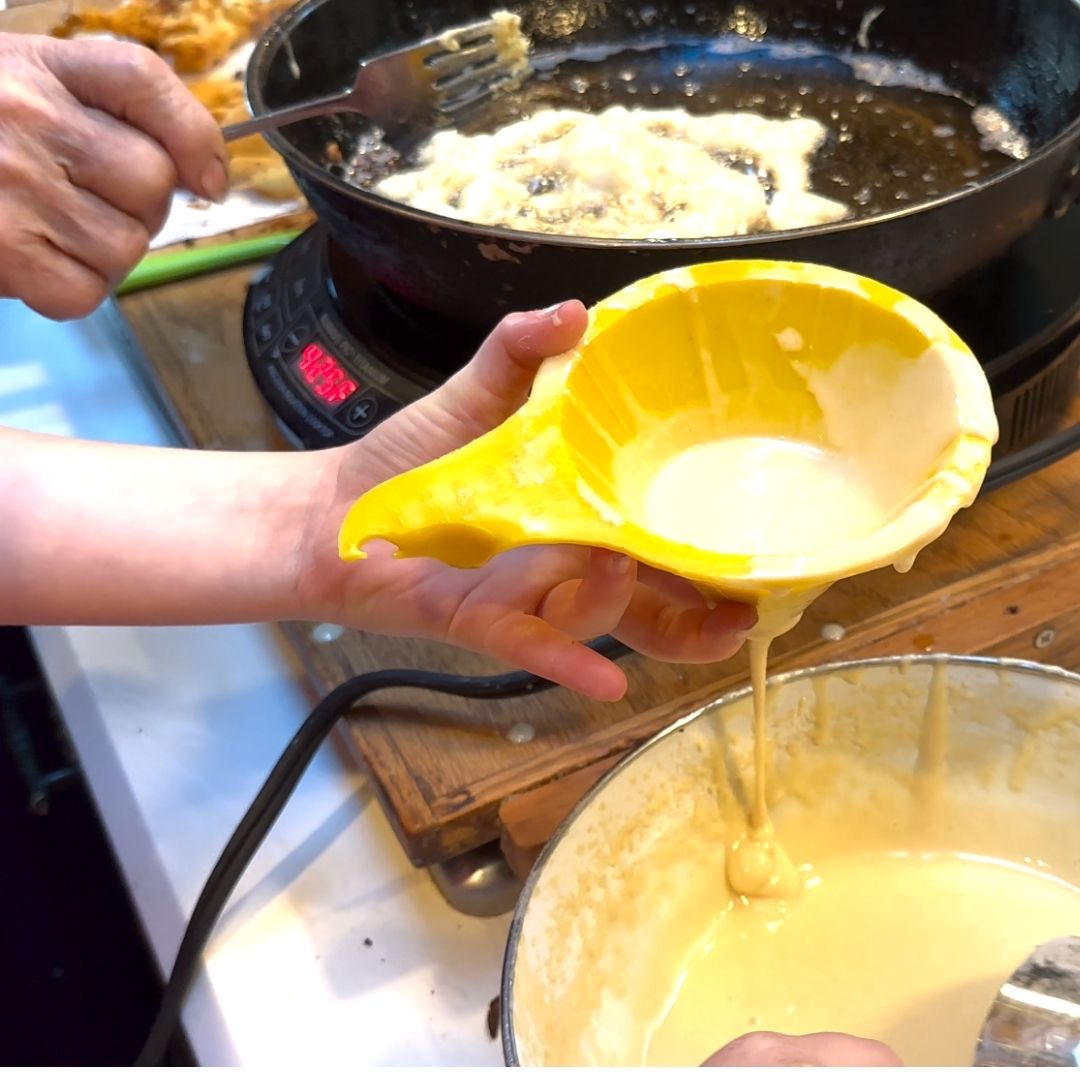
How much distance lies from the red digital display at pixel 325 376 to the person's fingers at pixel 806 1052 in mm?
443

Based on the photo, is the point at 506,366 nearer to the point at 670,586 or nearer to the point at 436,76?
the point at 670,586

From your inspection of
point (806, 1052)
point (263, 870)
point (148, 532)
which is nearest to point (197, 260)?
point (148, 532)

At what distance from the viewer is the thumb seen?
416 millimetres

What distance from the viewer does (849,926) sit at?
0.52 m

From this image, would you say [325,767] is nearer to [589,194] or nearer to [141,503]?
[141,503]

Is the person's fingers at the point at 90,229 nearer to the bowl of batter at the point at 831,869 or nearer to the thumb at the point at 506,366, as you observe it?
the thumb at the point at 506,366

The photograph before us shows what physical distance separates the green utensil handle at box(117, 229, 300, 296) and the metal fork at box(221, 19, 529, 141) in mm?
121

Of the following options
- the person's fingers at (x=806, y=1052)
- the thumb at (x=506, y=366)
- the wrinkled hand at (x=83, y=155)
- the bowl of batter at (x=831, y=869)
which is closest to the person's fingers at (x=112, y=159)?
the wrinkled hand at (x=83, y=155)

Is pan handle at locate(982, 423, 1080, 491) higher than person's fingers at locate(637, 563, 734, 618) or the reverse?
the reverse

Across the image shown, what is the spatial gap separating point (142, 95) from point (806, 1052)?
2.15 ft

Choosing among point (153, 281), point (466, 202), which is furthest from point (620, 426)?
point (153, 281)

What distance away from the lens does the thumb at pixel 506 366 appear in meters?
0.42

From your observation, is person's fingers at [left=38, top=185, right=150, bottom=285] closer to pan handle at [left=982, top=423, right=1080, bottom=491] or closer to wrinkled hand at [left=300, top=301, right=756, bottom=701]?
Answer: wrinkled hand at [left=300, top=301, right=756, bottom=701]

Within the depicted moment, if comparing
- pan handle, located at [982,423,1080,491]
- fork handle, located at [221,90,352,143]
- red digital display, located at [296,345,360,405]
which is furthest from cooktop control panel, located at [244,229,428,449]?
pan handle, located at [982,423,1080,491]
